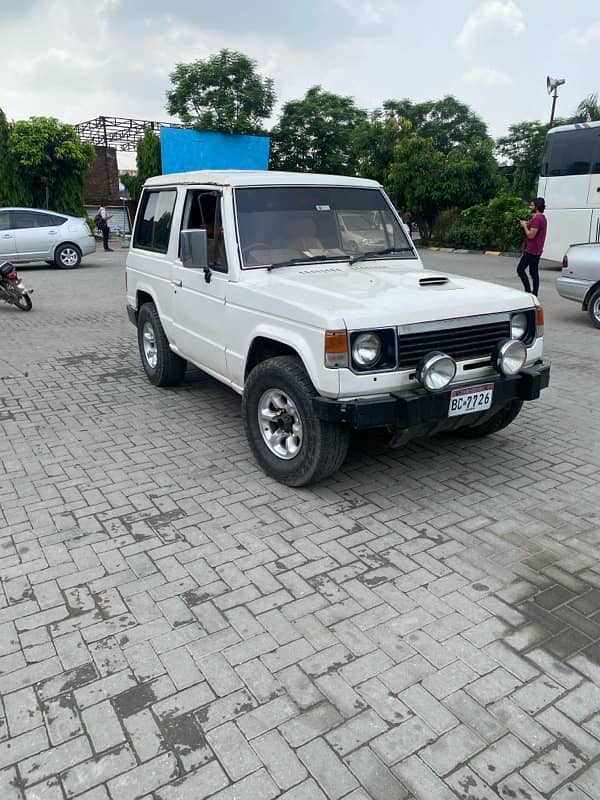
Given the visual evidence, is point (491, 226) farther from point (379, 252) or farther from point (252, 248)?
point (252, 248)

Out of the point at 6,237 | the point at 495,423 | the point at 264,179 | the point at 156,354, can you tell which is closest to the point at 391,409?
the point at 495,423

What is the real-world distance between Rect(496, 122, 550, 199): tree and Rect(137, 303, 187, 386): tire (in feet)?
113

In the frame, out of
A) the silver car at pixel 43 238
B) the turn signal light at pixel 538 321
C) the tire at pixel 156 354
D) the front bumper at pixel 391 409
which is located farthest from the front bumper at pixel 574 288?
the silver car at pixel 43 238

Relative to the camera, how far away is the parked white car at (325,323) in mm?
3848

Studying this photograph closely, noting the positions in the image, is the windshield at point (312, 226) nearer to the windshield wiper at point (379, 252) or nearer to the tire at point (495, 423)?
the windshield wiper at point (379, 252)

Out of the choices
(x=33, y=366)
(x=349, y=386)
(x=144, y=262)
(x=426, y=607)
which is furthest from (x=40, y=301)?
(x=426, y=607)

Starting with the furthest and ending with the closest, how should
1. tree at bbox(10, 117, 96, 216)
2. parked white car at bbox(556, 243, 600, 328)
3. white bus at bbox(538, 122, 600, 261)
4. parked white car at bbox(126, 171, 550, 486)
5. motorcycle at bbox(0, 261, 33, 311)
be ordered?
1. tree at bbox(10, 117, 96, 216)
2. white bus at bbox(538, 122, 600, 261)
3. motorcycle at bbox(0, 261, 33, 311)
4. parked white car at bbox(556, 243, 600, 328)
5. parked white car at bbox(126, 171, 550, 486)

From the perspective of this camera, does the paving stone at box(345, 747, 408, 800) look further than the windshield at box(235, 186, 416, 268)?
No

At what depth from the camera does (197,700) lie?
2582mm

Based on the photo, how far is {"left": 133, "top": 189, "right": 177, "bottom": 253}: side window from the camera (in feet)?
19.9

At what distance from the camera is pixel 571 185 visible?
17.3 m

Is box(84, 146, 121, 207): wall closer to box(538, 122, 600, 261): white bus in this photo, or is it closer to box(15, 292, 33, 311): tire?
box(538, 122, 600, 261): white bus

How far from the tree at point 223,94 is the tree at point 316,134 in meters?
1.70

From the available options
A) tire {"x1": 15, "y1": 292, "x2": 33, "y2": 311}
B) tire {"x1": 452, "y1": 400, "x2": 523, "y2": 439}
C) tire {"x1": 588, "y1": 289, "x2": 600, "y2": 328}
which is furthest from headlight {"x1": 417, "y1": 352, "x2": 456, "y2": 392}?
tire {"x1": 15, "y1": 292, "x2": 33, "y2": 311}
